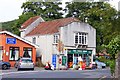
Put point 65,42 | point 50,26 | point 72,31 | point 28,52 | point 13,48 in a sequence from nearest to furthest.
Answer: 1. point 13,48
2. point 65,42
3. point 28,52
4. point 72,31
5. point 50,26

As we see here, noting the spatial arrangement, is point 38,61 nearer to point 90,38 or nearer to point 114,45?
point 90,38

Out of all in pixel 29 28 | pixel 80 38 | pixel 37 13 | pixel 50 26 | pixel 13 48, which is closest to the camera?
pixel 13 48

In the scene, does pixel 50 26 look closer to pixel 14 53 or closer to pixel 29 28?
pixel 29 28

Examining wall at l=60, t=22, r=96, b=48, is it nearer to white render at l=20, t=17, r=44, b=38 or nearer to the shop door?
the shop door

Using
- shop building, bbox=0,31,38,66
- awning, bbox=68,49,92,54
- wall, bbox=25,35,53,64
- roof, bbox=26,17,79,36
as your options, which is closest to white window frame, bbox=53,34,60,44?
wall, bbox=25,35,53,64

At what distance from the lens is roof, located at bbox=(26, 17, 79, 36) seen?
42.0 m

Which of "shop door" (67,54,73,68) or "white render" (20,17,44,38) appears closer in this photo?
"shop door" (67,54,73,68)

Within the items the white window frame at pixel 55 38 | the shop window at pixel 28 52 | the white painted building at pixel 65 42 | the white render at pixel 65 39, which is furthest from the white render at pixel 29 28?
the white window frame at pixel 55 38

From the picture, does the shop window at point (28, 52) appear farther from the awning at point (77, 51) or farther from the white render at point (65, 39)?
the awning at point (77, 51)

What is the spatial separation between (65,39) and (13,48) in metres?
6.72

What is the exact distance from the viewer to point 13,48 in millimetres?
39438

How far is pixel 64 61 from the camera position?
40625 mm

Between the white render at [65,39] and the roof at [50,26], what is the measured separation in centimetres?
58

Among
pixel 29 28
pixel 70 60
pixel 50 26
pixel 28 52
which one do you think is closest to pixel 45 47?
pixel 28 52
